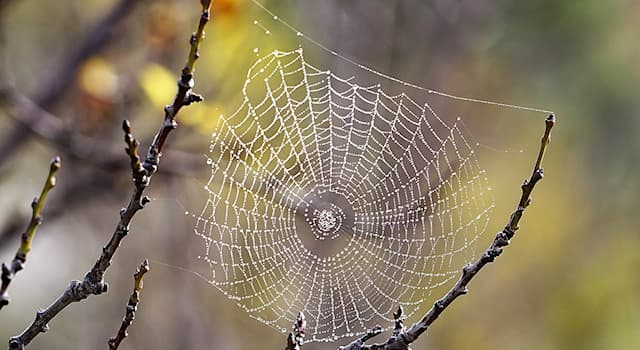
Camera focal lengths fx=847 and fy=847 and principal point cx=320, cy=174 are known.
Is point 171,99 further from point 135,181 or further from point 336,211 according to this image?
point 135,181

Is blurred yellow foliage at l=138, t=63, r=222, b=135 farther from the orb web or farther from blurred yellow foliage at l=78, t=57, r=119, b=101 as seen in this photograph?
blurred yellow foliage at l=78, t=57, r=119, b=101

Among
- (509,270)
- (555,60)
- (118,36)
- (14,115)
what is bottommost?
(14,115)

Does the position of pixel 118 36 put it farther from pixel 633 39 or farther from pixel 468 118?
pixel 633 39

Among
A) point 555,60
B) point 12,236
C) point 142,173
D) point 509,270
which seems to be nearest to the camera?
point 142,173

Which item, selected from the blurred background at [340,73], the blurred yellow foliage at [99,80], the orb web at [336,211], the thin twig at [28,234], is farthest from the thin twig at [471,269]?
the blurred yellow foliage at [99,80]

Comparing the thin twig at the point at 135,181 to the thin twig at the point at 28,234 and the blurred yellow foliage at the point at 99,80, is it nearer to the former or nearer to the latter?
the thin twig at the point at 28,234

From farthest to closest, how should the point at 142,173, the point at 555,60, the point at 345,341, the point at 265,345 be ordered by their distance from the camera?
the point at 555,60 → the point at 265,345 → the point at 345,341 → the point at 142,173

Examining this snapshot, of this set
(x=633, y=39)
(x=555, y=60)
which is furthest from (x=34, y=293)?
(x=633, y=39)
